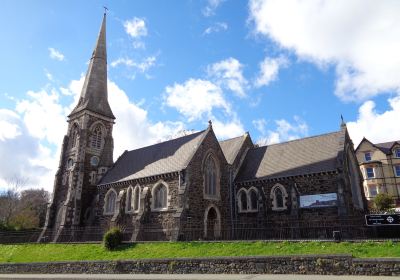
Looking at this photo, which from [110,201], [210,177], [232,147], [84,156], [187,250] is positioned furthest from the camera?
[84,156]

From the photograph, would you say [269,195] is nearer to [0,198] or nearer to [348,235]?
[348,235]

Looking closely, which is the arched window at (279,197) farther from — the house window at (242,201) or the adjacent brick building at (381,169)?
the adjacent brick building at (381,169)

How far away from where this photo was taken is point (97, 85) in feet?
139

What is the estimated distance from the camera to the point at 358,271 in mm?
13344

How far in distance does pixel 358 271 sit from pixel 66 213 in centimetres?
2781

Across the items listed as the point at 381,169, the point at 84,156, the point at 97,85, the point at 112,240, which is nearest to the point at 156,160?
the point at 84,156

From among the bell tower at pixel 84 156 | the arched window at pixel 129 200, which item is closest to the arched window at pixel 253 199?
the arched window at pixel 129 200

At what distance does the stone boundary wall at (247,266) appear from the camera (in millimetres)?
13234

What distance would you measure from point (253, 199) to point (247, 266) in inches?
517

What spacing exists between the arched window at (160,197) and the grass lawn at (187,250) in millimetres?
5427

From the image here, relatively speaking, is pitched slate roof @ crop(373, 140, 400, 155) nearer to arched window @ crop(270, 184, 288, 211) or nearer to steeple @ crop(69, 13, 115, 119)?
arched window @ crop(270, 184, 288, 211)

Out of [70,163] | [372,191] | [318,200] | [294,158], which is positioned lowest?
[318,200]

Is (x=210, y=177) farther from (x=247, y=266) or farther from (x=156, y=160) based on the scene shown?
(x=247, y=266)

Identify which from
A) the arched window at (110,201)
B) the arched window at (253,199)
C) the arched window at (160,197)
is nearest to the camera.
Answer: the arched window at (160,197)
